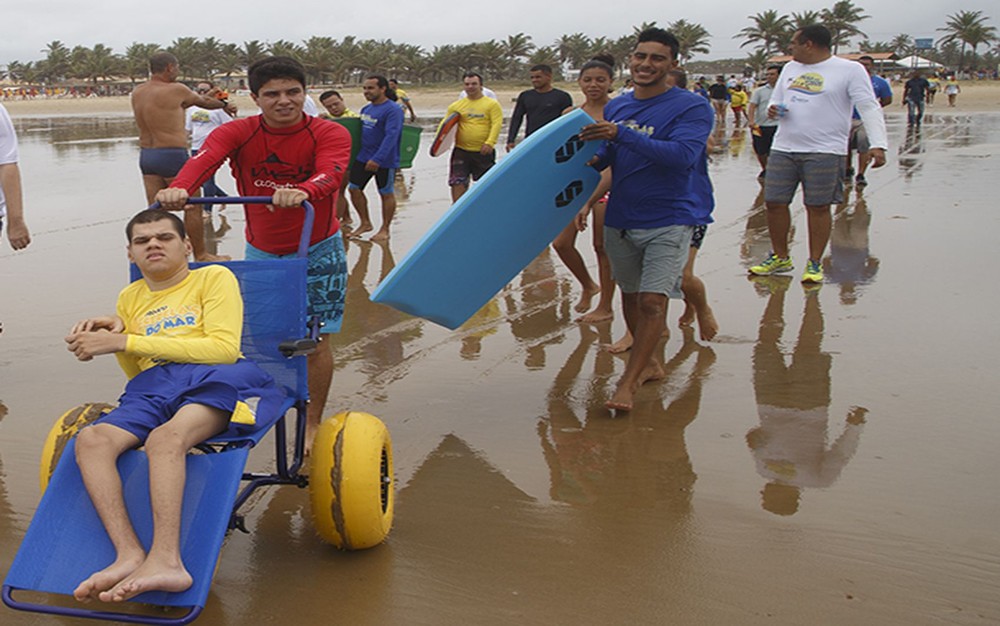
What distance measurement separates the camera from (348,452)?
338 cm

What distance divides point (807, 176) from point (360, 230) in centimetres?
476

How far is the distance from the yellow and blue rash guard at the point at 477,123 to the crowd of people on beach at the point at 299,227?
257 cm

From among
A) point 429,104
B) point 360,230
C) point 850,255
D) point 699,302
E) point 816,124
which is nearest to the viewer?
point 699,302

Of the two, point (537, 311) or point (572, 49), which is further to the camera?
point (572, 49)

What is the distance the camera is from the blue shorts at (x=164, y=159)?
8.73 meters

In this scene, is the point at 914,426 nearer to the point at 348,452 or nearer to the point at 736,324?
the point at 736,324

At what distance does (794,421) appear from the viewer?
476cm

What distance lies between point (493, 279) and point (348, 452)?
6.13 feet

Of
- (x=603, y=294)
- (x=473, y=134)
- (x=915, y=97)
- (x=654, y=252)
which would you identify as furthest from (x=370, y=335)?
(x=915, y=97)

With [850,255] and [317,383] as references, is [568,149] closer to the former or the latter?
[317,383]

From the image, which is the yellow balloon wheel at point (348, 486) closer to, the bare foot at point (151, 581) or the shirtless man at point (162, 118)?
the bare foot at point (151, 581)

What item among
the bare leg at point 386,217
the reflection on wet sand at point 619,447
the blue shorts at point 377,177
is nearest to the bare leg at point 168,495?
the reflection on wet sand at point 619,447

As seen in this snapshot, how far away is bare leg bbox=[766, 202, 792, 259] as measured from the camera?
24.9ft

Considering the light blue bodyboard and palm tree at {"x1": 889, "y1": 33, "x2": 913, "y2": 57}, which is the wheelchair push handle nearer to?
the light blue bodyboard
